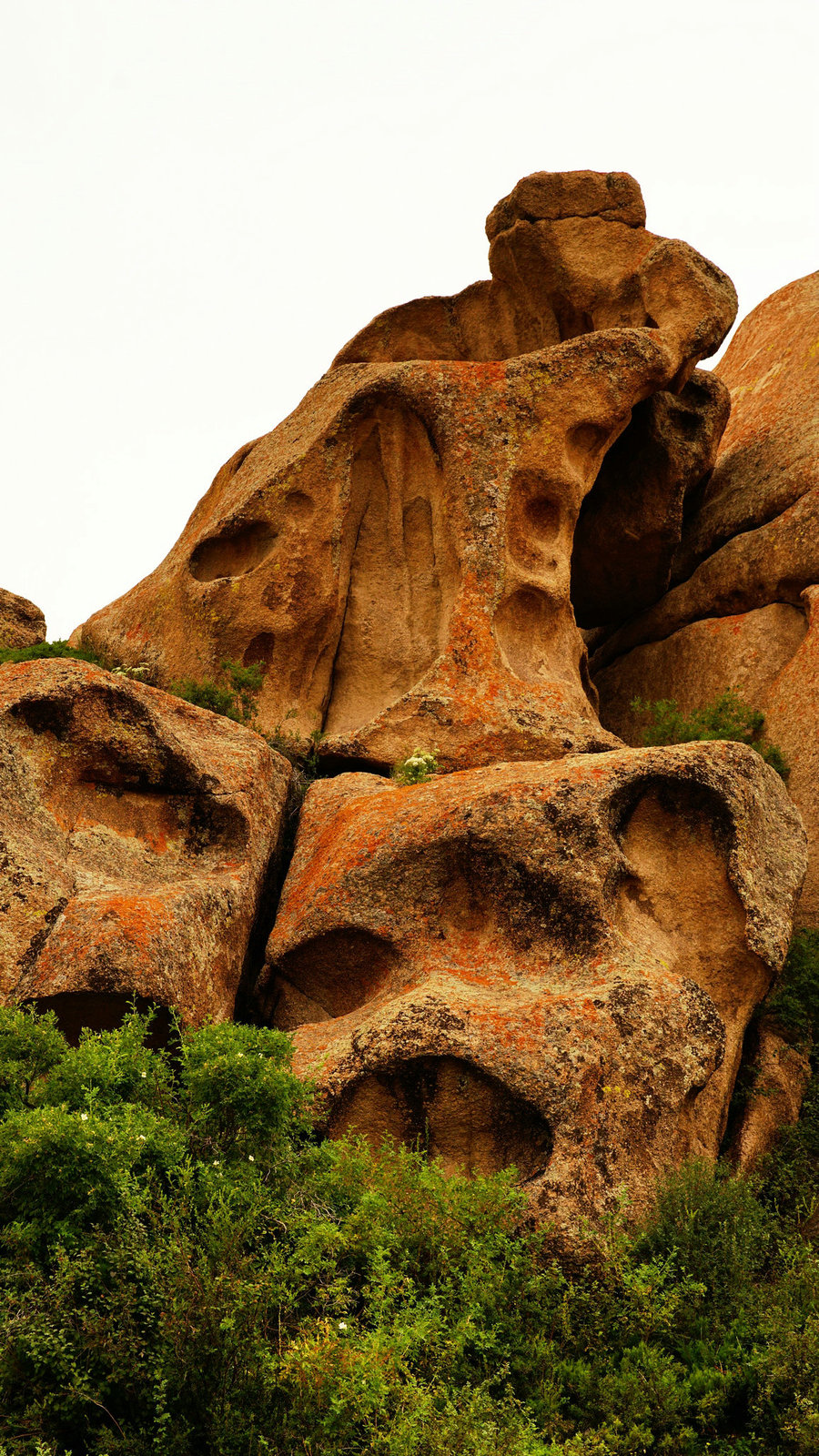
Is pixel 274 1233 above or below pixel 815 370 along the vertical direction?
below

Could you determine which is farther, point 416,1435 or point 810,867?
point 810,867

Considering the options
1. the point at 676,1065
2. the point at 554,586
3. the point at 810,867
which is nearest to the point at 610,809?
the point at 676,1065

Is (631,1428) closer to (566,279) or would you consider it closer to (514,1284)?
(514,1284)

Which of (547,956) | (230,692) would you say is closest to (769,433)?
(230,692)

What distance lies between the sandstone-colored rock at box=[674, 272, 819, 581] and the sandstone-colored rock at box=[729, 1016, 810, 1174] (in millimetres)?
8361

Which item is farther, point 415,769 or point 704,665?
point 704,665

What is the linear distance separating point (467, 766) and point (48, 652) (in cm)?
551

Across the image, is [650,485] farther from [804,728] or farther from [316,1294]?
[316,1294]

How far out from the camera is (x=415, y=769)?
496 inches

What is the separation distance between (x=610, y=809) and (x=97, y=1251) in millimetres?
5803

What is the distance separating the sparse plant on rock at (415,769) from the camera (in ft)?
41.0

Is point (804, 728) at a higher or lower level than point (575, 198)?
lower

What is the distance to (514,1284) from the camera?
7848 millimetres

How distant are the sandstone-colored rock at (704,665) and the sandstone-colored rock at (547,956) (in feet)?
14.7
